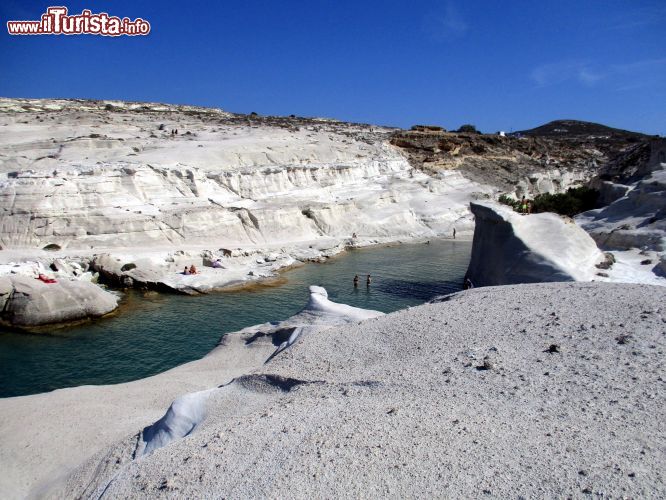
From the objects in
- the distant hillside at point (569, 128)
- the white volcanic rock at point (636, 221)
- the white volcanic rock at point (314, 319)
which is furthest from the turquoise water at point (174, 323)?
the distant hillside at point (569, 128)

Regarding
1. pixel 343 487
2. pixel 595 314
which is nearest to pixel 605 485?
pixel 343 487

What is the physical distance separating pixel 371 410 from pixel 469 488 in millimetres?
1844

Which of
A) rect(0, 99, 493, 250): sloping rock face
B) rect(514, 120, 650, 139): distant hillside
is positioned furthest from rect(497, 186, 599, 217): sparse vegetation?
rect(514, 120, 650, 139): distant hillside

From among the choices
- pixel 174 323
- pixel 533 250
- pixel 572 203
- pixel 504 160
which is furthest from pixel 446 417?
pixel 504 160

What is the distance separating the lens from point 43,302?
16891 millimetres

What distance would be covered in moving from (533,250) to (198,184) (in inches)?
848

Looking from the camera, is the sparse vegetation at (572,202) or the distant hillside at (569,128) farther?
the distant hillside at (569,128)

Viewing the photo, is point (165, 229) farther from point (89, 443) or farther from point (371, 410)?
point (371, 410)

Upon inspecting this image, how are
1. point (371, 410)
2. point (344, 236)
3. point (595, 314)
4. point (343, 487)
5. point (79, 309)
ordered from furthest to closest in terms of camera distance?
point (344, 236) < point (79, 309) < point (595, 314) < point (371, 410) < point (343, 487)

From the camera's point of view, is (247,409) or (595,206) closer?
(247,409)

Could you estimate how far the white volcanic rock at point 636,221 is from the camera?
1709 centimetres

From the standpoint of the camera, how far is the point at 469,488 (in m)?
4.37

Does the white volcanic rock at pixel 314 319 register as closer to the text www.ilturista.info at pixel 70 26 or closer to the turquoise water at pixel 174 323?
the turquoise water at pixel 174 323

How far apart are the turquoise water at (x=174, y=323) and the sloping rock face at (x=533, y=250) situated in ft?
11.5
